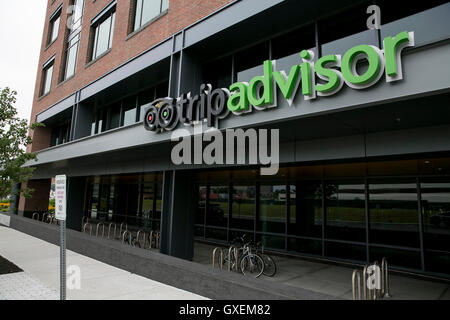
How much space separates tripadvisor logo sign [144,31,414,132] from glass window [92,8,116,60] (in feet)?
28.8

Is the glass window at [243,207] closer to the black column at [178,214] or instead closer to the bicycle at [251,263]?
the black column at [178,214]

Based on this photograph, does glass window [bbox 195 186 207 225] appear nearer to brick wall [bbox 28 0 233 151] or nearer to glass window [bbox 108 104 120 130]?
glass window [bbox 108 104 120 130]

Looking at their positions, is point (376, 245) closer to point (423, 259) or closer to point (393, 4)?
point (423, 259)

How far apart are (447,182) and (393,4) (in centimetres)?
626

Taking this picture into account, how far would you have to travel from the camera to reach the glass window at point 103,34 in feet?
49.9

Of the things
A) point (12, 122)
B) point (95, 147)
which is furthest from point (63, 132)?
point (12, 122)

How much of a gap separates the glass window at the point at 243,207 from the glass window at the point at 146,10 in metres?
8.83

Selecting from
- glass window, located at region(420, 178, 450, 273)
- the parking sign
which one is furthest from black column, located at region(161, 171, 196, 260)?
glass window, located at region(420, 178, 450, 273)

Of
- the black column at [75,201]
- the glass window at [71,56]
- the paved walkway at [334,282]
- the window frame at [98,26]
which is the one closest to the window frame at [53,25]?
the glass window at [71,56]

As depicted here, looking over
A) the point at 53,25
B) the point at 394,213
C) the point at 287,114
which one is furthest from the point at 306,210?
the point at 53,25

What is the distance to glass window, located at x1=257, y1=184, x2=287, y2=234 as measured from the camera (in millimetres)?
13469

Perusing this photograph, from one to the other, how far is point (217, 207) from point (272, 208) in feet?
12.1

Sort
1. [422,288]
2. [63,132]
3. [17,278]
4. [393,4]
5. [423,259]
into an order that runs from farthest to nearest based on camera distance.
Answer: [63,132] < [423,259] < [422,288] < [17,278] < [393,4]

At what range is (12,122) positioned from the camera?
32.8 ft
